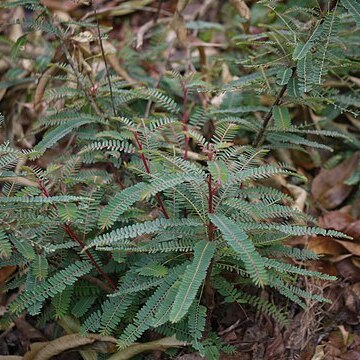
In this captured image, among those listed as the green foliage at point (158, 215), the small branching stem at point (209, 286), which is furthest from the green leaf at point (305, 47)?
the small branching stem at point (209, 286)

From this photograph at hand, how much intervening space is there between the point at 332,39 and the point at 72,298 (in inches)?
54.5

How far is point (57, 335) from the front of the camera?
213 centimetres

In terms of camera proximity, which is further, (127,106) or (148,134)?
(127,106)

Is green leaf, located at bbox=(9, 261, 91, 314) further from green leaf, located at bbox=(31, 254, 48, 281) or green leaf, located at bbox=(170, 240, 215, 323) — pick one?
green leaf, located at bbox=(170, 240, 215, 323)

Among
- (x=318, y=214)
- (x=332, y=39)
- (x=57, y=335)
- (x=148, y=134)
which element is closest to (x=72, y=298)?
(x=57, y=335)

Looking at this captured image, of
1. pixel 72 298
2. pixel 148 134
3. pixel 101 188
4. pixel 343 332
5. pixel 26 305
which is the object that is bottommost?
pixel 343 332

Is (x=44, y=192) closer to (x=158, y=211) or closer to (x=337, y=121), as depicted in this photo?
(x=158, y=211)

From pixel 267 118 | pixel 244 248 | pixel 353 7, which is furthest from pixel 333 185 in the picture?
pixel 244 248

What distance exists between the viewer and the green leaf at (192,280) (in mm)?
1528

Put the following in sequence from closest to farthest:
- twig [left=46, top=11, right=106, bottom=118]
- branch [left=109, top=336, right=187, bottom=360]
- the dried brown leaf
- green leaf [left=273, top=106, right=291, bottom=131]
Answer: branch [left=109, top=336, right=187, bottom=360] → green leaf [left=273, top=106, right=291, bottom=131] → twig [left=46, top=11, right=106, bottom=118] → the dried brown leaf

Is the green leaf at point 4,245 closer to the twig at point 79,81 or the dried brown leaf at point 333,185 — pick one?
the twig at point 79,81

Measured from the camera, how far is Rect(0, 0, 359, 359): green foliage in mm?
1716

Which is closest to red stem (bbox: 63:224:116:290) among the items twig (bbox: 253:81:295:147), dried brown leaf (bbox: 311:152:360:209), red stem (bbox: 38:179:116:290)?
red stem (bbox: 38:179:116:290)

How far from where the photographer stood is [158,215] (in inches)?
84.8
